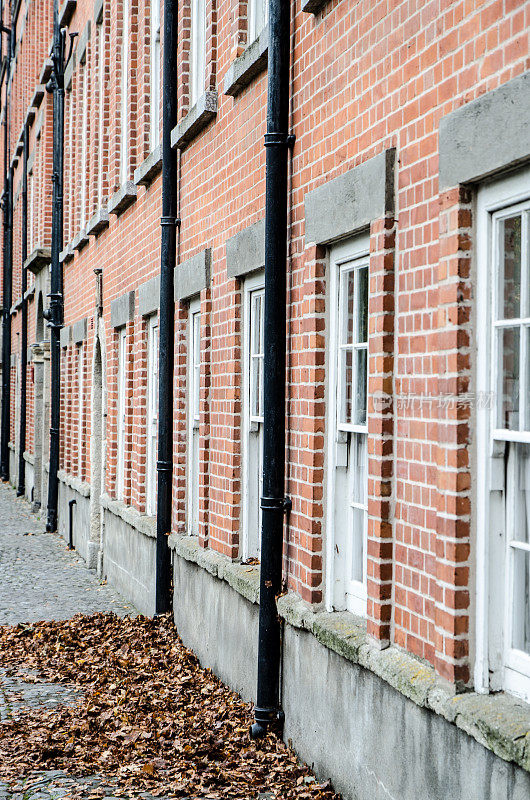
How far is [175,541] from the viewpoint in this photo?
1013cm

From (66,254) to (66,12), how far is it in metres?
4.21

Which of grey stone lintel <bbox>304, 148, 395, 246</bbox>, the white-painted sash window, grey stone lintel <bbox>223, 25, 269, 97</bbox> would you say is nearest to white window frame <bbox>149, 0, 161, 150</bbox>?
the white-painted sash window

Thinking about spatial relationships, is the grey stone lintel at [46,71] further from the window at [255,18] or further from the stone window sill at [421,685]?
the stone window sill at [421,685]

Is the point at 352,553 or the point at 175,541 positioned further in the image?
the point at 175,541

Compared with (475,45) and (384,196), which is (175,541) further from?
(475,45)

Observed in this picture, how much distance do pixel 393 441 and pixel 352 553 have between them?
3.47 feet

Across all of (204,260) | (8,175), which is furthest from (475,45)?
(8,175)

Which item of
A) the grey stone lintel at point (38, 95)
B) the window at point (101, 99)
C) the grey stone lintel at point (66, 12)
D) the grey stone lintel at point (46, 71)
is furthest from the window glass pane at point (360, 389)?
the grey stone lintel at point (38, 95)

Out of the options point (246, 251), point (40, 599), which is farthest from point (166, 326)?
point (40, 599)

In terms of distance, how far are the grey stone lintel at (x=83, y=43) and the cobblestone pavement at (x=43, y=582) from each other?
318 inches

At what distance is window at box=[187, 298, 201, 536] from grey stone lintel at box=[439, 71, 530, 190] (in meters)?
5.53

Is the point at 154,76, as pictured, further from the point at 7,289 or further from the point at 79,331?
the point at 7,289

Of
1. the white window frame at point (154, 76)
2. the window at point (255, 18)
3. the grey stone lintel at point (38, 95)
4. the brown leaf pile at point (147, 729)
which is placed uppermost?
the grey stone lintel at point (38, 95)

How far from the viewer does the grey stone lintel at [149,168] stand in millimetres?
11211
